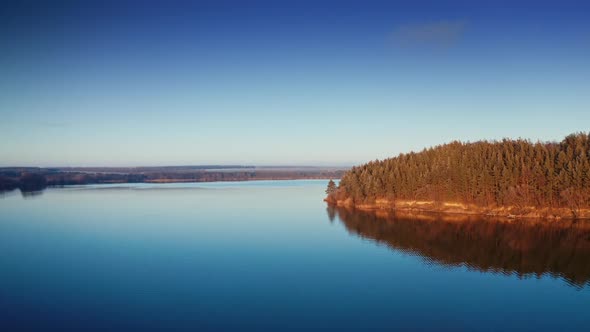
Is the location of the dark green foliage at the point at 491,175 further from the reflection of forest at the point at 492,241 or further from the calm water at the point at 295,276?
the calm water at the point at 295,276

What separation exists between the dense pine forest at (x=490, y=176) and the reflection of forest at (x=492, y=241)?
5.80 m

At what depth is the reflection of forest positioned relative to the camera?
104ft

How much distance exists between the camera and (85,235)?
4644cm

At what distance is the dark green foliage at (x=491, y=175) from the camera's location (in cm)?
5391

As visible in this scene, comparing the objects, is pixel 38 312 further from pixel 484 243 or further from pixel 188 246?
pixel 484 243

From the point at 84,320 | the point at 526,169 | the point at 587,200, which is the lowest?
the point at 84,320

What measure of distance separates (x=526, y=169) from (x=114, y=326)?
191 feet

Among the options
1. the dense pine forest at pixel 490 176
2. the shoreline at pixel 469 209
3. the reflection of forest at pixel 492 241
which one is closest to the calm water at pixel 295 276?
the reflection of forest at pixel 492 241

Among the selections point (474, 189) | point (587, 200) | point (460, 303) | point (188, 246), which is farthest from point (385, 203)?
point (460, 303)

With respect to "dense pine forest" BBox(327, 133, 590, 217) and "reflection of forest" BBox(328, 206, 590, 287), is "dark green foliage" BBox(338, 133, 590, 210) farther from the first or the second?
"reflection of forest" BBox(328, 206, 590, 287)

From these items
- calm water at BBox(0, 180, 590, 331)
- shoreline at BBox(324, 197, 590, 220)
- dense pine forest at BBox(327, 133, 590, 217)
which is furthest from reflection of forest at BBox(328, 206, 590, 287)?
dense pine forest at BBox(327, 133, 590, 217)

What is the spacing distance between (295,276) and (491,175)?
44779 millimetres

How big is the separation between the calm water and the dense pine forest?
908cm

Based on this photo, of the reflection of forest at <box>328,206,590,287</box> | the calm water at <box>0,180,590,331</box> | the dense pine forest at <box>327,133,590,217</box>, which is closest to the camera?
the calm water at <box>0,180,590,331</box>
